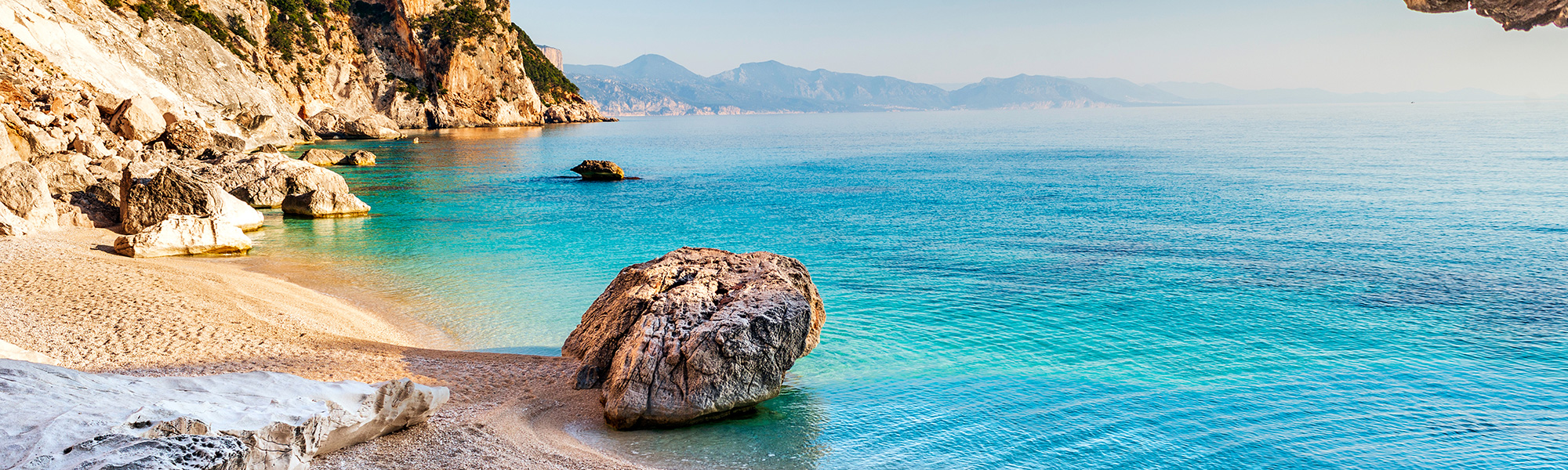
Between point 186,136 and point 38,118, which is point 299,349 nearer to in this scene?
point 38,118

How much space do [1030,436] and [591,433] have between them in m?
4.78

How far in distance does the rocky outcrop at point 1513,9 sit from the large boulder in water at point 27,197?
2595cm

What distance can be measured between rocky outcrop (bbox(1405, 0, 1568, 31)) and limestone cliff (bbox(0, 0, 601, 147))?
43.8 metres

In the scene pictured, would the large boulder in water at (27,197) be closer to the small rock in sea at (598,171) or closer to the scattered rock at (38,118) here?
the scattered rock at (38,118)

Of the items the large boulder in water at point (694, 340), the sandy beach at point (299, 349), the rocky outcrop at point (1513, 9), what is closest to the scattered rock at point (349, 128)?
the sandy beach at point (299, 349)

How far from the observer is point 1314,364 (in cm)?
1138

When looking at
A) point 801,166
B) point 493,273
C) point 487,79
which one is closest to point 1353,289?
point 493,273

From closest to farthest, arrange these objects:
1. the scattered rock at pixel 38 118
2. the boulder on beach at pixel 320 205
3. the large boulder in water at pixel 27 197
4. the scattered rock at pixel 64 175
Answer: the large boulder in water at pixel 27 197 < the scattered rock at pixel 64 175 < the boulder on beach at pixel 320 205 < the scattered rock at pixel 38 118

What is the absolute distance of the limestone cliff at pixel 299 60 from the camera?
41.0m

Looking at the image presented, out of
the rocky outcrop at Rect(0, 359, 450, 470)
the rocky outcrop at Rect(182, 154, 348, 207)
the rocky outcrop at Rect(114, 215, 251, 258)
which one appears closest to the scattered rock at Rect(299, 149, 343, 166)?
the rocky outcrop at Rect(182, 154, 348, 207)

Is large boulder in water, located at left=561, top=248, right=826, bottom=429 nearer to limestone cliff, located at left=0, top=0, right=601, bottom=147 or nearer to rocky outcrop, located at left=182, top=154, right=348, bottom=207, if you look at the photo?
rocky outcrop, located at left=182, top=154, right=348, bottom=207

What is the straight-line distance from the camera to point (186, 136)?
34.5 meters

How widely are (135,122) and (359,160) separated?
13970 millimetres

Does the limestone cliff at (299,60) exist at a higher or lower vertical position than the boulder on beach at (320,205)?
higher
